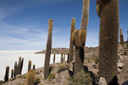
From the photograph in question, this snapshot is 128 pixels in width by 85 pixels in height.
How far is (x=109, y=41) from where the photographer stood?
565cm

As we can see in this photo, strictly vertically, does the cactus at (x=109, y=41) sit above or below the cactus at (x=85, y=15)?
below

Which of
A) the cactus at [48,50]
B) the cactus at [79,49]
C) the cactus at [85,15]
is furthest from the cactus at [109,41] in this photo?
the cactus at [48,50]

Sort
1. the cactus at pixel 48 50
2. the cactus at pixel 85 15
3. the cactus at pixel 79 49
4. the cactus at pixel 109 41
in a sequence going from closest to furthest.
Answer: the cactus at pixel 109 41 → the cactus at pixel 79 49 → the cactus at pixel 85 15 → the cactus at pixel 48 50

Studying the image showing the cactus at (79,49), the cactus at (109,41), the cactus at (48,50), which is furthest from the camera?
the cactus at (48,50)

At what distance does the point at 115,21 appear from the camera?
5816 mm

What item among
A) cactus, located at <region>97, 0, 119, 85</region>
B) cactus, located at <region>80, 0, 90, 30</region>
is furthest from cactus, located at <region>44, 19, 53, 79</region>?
cactus, located at <region>97, 0, 119, 85</region>

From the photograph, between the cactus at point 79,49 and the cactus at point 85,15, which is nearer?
the cactus at point 79,49

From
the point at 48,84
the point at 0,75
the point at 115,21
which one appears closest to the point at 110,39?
→ the point at 115,21

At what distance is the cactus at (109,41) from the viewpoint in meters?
5.60

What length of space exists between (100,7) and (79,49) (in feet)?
12.5

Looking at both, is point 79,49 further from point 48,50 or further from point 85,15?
point 48,50

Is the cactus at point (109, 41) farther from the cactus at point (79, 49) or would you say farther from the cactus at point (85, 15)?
the cactus at point (85, 15)

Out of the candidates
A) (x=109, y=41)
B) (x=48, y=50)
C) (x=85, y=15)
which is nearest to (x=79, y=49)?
(x=109, y=41)

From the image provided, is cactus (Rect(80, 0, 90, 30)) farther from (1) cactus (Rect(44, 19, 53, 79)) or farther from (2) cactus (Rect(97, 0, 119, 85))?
(1) cactus (Rect(44, 19, 53, 79))
